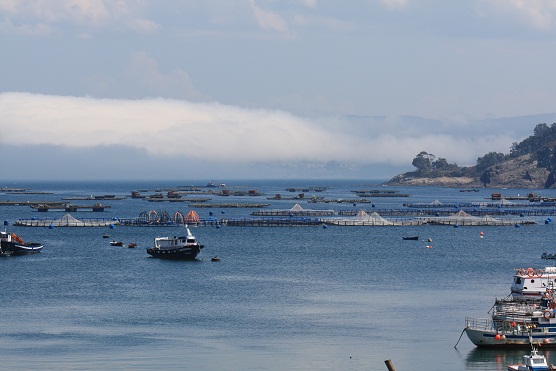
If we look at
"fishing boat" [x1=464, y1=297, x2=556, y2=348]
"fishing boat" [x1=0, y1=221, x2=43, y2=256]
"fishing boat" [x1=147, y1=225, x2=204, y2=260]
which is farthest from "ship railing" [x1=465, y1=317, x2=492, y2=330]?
"fishing boat" [x1=0, y1=221, x2=43, y2=256]

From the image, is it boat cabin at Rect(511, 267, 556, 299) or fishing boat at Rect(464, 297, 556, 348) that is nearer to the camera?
fishing boat at Rect(464, 297, 556, 348)

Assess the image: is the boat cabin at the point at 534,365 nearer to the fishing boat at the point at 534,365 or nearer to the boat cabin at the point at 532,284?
the fishing boat at the point at 534,365

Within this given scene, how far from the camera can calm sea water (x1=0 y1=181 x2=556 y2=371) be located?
72.3 meters

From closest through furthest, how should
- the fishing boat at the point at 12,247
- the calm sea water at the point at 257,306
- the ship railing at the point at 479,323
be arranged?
the calm sea water at the point at 257,306 < the ship railing at the point at 479,323 < the fishing boat at the point at 12,247

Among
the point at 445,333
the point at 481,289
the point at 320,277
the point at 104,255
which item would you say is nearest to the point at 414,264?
the point at 320,277

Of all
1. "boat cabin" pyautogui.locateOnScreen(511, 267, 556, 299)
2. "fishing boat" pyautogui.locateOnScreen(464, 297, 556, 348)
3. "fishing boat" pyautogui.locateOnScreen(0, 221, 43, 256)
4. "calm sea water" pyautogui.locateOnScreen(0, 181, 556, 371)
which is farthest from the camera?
"fishing boat" pyautogui.locateOnScreen(0, 221, 43, 256)

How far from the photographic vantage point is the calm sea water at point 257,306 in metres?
72.3

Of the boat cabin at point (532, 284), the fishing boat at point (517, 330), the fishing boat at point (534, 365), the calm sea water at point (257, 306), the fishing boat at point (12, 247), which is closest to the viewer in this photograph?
the fishing boat at point (534, 365)

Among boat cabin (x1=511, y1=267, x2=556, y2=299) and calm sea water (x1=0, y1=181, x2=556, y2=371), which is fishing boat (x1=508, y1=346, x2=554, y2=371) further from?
boat cabin (x1=511, y1=267, x2=556, y2=299)

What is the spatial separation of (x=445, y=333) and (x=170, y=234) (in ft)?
373

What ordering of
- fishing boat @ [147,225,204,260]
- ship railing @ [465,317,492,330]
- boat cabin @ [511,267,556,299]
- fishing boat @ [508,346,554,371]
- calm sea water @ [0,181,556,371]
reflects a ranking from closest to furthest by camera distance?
fishing boat @ [508,346,554,371]
calm sea water @ [0,181,556,371]
ship railing @ [465,317,492,330]
boat cabin @ [511,267,556,299]
fishing boat @ [147,225,204,260]

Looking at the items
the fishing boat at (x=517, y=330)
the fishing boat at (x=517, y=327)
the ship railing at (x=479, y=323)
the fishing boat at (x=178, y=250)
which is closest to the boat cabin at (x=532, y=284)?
the ship railing at (x=479, y=323)

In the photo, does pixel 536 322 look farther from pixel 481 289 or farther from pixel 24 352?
pixel 24 352

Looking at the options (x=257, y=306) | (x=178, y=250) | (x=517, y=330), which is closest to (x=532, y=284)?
(x=517, y=330)
